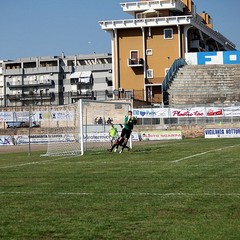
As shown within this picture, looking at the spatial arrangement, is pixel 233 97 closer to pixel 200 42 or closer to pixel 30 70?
pixel 200 42

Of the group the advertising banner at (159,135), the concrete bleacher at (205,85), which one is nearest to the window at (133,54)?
the concrete bleacher at (205,85)

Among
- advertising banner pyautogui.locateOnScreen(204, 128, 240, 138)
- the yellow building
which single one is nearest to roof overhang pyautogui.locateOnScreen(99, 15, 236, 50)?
the yellow building

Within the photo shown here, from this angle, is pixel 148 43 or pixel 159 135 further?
pixel 148 43

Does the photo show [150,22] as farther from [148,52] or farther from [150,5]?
[148,52]

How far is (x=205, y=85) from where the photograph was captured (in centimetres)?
7194

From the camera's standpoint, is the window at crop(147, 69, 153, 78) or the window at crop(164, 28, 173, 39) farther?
the window at crop(147, 69, 153, 78)

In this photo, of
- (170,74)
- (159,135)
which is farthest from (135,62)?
(159,135)

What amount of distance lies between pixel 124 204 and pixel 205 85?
204ft

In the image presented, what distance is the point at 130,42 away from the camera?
272 ft

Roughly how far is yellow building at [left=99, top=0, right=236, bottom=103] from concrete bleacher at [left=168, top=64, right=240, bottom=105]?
566 cm

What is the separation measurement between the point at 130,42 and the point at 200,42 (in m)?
12.4

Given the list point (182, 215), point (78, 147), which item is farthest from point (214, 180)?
point (78, 147)

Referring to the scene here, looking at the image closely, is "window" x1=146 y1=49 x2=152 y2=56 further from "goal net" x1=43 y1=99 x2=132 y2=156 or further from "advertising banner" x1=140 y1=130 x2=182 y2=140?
"goal net" x1=43 y1=99 x2=132 y2=156

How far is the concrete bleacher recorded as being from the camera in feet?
225
